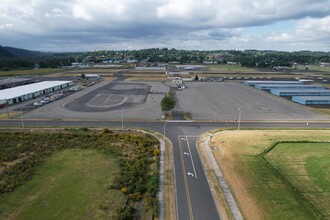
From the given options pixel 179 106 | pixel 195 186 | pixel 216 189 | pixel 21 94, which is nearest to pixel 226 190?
pixel 216 189

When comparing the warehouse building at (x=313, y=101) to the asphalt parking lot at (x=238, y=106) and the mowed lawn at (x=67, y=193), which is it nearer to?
the asphalt parking lot at (x=238, y=106)

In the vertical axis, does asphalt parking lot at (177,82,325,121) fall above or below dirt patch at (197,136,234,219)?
above

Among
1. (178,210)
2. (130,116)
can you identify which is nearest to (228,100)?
(130,116)

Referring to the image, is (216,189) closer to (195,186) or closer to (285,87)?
(195,186)

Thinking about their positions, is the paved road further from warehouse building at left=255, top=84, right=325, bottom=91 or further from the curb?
warehouse building at left=255, top=84, right=325, bottom=91

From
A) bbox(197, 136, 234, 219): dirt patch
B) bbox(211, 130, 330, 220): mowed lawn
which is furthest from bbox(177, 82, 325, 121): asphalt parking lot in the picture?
bbox(197, 136, 234, 219): dirt patch

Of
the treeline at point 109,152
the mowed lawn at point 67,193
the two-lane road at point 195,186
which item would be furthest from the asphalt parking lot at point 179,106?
the mowed lawn at point 67,193

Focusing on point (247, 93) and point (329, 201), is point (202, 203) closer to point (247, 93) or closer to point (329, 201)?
point (329, 201)
